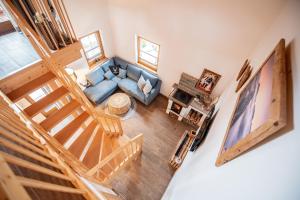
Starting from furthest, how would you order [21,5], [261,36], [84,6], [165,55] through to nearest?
[165,55] < [84,6] < [261,36] < [21,5]

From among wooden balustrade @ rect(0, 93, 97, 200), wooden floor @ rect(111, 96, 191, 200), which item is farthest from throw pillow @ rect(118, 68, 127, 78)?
wooden balustrade @ rect(0, 93, 97, 200)

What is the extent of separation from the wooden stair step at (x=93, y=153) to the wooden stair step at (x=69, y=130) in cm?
57

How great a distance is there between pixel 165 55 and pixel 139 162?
9.56 ft

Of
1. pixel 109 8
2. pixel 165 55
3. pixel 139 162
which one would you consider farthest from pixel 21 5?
pixel 139 162

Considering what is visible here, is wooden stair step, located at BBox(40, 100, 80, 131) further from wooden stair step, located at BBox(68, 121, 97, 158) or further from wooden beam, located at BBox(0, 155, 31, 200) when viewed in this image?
wooden beam, located at BBox(0, 155, 31, 200)

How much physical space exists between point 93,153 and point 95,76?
2591 mm

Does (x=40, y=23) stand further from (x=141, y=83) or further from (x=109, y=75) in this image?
(x=141, y=83)

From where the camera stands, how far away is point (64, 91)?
8.46ft

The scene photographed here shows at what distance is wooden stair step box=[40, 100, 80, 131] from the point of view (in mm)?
2392

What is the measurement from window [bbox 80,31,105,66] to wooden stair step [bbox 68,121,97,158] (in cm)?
250

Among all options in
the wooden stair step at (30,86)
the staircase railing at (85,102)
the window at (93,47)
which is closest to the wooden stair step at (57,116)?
the staircase railing at (85,102)

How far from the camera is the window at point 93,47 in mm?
4358

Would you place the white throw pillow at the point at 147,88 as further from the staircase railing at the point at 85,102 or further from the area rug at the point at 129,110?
the staircase railing at the point at 85,102

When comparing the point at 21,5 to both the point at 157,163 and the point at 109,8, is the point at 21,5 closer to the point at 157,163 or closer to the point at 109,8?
the point at 109,8
